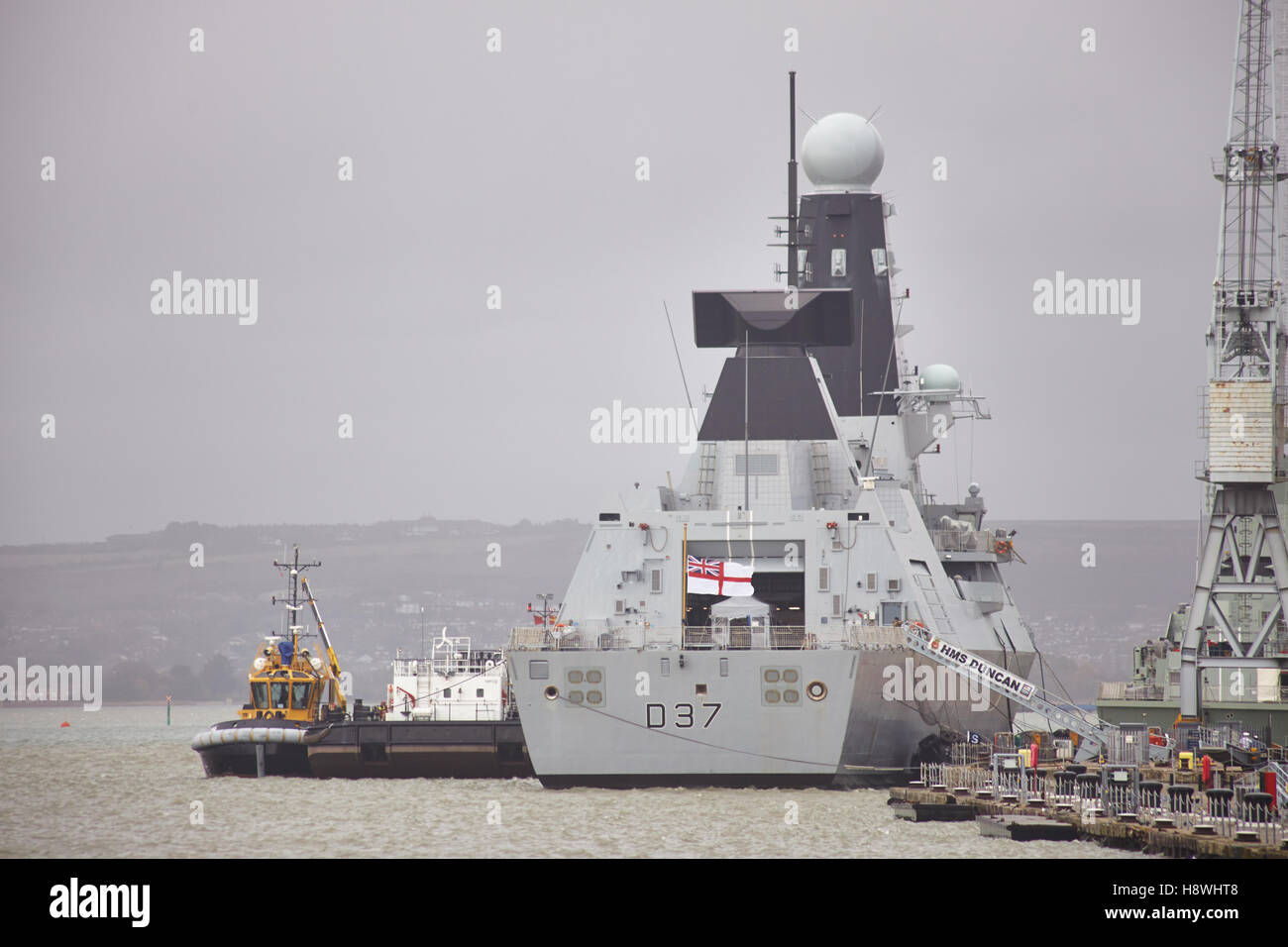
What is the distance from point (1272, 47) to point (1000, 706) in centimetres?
1869

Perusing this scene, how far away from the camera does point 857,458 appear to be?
5447 centimetres

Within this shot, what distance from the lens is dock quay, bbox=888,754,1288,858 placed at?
98.9 feet

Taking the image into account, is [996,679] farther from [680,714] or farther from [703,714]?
[680,714]

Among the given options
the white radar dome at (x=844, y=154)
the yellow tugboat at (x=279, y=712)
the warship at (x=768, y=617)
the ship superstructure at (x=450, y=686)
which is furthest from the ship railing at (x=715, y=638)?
the white radar dome at (x=844, y=154)

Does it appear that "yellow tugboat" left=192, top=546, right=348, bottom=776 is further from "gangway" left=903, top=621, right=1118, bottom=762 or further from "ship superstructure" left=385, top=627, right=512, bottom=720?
"gangway" left=903, top=621, right=1118, bottom=762

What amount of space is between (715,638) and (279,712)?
2100 centimetres

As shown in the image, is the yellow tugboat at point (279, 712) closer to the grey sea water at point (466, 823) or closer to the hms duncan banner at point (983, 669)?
the grey sea water at point (466, 823)

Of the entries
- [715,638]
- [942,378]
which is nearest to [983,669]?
[715,638]

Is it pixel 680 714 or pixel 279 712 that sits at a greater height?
pixel 680 714

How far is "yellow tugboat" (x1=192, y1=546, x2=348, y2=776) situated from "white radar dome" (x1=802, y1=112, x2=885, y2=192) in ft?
68.8

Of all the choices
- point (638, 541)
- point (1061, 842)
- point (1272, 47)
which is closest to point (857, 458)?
point (638, 541)

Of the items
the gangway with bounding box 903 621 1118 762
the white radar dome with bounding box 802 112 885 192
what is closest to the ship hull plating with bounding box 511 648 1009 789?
the gangway with bounding box 903 621 1118 762

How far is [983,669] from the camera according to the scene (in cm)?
4288
